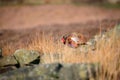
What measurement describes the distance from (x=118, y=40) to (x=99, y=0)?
22985mm

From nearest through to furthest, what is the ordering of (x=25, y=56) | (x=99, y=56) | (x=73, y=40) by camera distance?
(x=99, y=56)
(x=25, y=56)
(x=73, y=40)

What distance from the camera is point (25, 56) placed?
938 cm

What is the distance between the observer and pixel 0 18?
85.0ft

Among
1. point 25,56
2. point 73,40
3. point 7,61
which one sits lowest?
point 7,61

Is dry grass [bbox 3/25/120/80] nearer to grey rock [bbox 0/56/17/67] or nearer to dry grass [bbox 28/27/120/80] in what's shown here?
dry grass [bbox 28/27/120/80]

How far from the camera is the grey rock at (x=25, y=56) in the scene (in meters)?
9.32

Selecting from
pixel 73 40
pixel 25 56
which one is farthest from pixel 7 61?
pixel 73 40

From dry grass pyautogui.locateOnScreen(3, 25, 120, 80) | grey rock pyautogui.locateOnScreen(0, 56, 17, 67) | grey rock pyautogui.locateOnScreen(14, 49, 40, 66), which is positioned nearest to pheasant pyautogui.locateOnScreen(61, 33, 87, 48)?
dry grass pyautogui.locateOnScreen(3, 25, 120, 80)

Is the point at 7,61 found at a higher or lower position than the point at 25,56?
lower

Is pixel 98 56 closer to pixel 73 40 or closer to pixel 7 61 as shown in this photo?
pixel 7 61

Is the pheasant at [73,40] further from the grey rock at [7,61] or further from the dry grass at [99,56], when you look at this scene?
the grey rock at [7,61]

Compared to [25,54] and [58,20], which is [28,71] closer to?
[25,54]

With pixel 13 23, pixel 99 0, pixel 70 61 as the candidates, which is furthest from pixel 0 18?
pixel 70 61

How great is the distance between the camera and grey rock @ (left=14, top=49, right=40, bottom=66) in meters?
9.32
